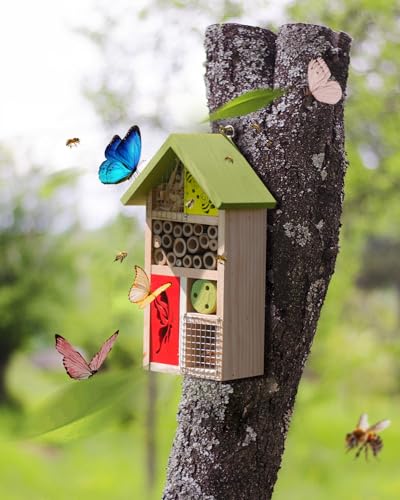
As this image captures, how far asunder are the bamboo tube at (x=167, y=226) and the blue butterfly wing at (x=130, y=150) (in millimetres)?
171

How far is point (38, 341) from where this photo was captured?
7270mm

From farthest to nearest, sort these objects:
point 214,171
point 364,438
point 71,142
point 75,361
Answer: point 364,438
point 71,142
point 75,361
point 214,171

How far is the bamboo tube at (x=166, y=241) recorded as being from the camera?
232 centimetres

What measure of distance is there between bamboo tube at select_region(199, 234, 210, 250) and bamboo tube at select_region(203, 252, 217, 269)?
0.02m

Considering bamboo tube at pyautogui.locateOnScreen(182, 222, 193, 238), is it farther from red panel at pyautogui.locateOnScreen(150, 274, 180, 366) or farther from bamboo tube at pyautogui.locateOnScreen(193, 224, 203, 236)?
red panel at pyautogui.locateOnScreen(150, 274, 180, 366)

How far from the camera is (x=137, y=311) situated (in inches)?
216

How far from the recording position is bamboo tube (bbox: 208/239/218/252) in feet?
7.23

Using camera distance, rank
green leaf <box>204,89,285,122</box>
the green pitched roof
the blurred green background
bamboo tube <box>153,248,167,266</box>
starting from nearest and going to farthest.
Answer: the green pitched roof → green leaf <box>204,89,285,122</box> → bamboo tube <box>153,248,167,266</box> → the blurred green background

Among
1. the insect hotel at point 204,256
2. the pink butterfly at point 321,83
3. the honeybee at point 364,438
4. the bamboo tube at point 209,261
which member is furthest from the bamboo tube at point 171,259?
the honeybee at point 364,438

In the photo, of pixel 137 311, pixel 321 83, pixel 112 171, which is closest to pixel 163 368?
pixel 112 171

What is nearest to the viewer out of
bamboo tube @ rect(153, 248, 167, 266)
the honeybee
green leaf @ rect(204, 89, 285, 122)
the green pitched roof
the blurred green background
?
the green pitched roof

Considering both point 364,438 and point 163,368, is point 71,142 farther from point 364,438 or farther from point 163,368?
point 364,438

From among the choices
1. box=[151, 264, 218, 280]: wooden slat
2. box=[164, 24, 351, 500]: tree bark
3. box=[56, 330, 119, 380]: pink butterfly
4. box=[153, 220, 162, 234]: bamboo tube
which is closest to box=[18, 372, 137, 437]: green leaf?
box=[56, 330, 119, 380]: pink butterfly

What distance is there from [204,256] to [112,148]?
388 mm
